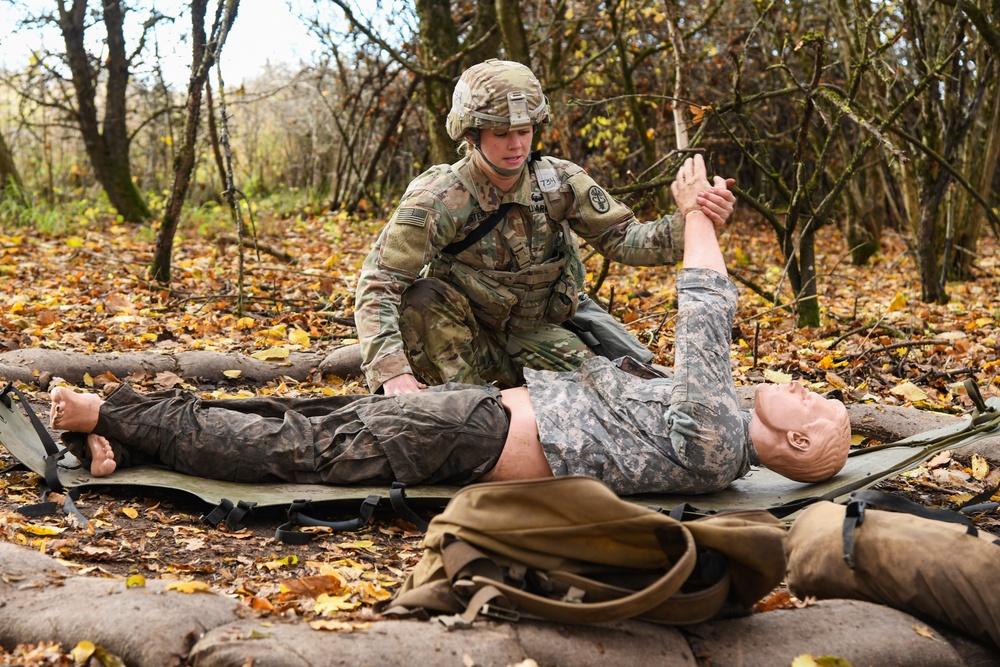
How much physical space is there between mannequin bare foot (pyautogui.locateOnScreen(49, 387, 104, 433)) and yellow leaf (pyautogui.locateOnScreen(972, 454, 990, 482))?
3447mm

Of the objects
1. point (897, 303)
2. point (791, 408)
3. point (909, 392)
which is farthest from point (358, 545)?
point (897, 303)

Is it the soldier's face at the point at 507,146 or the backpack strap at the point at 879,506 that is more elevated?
the soldier's face at the point at 507,146

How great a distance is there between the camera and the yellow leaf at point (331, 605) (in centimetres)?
248

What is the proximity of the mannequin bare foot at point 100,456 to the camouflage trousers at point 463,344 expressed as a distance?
1.42 metres

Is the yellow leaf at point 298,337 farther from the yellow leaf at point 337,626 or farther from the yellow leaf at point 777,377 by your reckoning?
the yellow leaf at point 337,626

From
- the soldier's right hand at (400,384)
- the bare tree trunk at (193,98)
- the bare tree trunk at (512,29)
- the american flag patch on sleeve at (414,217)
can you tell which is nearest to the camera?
the soldier's right hand at (400,384)

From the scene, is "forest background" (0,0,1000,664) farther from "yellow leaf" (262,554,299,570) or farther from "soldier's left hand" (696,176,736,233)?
"soldier's left hand" (696,176,736,233)

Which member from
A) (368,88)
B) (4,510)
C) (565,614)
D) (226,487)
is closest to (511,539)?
(565,614)

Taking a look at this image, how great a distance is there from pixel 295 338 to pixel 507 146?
3.02 meters

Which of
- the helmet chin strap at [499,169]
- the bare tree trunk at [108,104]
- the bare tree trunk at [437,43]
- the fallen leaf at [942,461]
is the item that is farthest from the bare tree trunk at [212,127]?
the fallen leaf at [942,461]

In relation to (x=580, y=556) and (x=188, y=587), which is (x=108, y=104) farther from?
(x=580, y=556)

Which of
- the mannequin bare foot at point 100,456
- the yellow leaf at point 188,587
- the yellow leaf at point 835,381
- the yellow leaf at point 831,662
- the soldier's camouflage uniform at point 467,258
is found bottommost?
the yellow leaf at point 831,662

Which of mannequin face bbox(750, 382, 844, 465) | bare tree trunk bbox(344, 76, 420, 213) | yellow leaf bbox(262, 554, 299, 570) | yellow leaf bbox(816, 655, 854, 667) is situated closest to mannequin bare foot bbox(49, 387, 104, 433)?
yellow leaf bbox(262, 554, 299, 570)

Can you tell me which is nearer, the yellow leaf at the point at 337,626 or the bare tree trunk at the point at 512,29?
the yellow leaf at the point at 337,626
